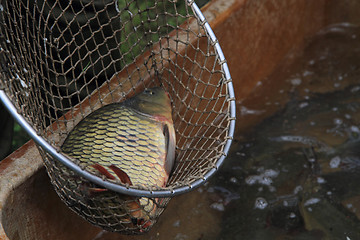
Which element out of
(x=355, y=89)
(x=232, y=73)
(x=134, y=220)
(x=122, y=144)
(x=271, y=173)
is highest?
(x=122, y=144)

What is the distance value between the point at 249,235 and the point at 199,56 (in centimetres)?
62

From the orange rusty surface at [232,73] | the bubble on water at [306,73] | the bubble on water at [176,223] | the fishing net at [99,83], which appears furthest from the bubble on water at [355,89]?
the bubble on water at [176,223]

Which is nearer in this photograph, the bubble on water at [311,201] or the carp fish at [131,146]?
the carp fish at [131,146]

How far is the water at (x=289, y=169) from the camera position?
1738 millimetres

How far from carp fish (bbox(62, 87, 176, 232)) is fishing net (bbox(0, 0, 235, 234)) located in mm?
11

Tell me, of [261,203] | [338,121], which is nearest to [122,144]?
[261,203]

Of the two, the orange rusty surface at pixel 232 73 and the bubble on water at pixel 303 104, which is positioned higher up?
the orange rusty surface at pixel 232 73

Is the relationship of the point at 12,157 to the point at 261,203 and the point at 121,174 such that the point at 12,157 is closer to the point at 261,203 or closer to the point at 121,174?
the point at 121,174

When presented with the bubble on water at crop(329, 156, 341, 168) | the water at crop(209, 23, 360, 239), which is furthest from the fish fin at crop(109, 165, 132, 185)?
the bubble on water at crop(329, 156, 341, 168)

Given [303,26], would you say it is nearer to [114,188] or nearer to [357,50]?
[357,50]

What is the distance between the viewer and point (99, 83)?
1.86 metres

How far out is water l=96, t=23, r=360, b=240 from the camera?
174 centimetres

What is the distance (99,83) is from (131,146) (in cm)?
52

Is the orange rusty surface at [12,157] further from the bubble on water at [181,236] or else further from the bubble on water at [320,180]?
the bubble on water at [320,180]
